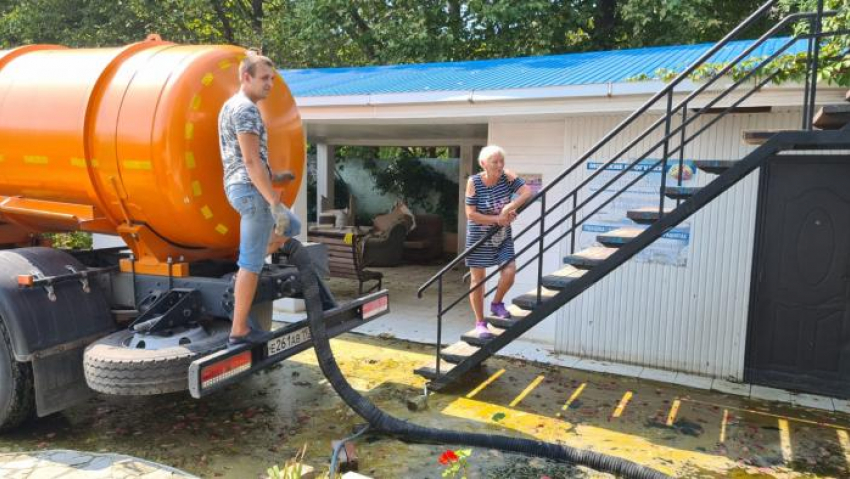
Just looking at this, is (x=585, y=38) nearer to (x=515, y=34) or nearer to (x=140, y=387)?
(x=515, y=34)

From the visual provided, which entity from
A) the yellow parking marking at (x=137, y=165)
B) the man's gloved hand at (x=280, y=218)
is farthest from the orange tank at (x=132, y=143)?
the man's gloved hand at (x=280, y=218)

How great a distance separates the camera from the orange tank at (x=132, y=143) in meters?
3.64

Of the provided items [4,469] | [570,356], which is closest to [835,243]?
[570,356]

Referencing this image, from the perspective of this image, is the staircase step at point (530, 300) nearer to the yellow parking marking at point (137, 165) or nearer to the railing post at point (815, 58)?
the railing post at point (815, 58)

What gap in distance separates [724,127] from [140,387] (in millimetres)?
5004

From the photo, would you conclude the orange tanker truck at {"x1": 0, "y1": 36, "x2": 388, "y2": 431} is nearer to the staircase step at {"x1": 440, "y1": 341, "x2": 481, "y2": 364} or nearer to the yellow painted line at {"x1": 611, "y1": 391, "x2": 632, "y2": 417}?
the staircase step at {"x1": 440, "y1": 341, "x2": 481, "y2": 364}

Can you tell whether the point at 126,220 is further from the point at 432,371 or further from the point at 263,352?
the point at 432,371

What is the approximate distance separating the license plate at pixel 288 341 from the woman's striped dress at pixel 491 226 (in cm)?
159

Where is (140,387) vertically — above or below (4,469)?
above

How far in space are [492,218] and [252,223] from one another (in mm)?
2016

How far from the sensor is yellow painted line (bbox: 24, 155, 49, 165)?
156 inches

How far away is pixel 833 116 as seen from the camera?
4.02m

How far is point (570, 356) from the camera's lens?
604 centimetres

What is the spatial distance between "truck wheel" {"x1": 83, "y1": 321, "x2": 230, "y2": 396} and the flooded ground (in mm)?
624
